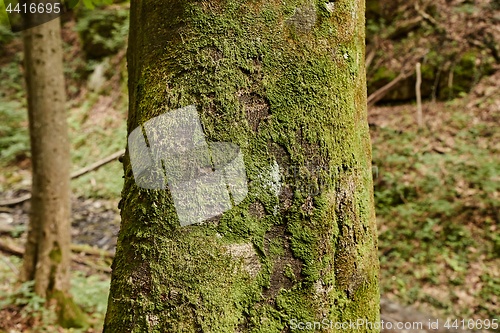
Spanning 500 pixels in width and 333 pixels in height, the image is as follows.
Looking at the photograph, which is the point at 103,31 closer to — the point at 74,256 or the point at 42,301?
the point at 74,256

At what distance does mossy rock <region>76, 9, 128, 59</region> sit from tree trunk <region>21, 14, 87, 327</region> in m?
8.32

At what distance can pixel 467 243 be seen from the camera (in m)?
5.06

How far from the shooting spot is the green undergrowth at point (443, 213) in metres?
4.64

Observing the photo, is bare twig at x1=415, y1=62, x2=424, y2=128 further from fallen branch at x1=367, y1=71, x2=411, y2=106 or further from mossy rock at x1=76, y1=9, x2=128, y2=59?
mossy rock at x1=76, y1=9, x2=128, y2=59

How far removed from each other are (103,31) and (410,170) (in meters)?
10.3

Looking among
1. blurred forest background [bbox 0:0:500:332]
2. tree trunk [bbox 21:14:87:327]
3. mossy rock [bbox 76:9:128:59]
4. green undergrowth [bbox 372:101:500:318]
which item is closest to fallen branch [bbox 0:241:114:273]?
blurred forest background [bbox 0:0:500:332]

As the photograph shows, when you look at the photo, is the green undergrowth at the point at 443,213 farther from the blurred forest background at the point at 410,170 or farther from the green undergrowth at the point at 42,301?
the green undergrowth at the point at 42,301

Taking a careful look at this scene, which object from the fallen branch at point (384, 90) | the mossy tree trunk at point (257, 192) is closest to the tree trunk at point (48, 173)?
the mossy tree trunk at point (257, 192)

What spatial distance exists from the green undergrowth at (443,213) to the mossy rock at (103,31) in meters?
8.63

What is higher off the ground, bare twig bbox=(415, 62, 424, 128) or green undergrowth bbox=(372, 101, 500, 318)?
bare twig bbox=(415, 62, 424, 128)

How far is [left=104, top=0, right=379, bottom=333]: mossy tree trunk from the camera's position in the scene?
76cm

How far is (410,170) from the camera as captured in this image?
20.6 ft

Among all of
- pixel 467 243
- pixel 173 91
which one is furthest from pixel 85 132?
pixel 173 91

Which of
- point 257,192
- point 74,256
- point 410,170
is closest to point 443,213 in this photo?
point 410,170
